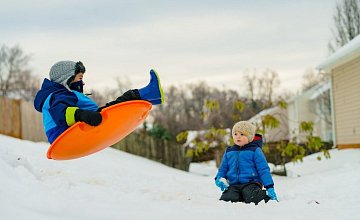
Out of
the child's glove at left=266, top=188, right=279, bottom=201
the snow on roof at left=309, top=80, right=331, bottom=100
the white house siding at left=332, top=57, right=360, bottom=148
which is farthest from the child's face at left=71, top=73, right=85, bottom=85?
the snow on roof at left=309, top=80, right=331, bottom=100

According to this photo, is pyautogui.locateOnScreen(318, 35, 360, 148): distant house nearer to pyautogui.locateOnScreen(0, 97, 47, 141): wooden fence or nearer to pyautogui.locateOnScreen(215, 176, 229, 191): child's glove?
pyautogui.locateOnScreen(0, 97, 47, 141): wooden fence

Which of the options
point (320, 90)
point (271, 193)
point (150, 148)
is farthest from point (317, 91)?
point (271, 193)

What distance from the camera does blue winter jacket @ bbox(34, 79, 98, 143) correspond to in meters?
4.17

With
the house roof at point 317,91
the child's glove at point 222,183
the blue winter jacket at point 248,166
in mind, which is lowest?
the child's glove at point 222,183

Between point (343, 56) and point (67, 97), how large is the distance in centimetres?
1463

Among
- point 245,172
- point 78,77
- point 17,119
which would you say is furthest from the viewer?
point 17,119

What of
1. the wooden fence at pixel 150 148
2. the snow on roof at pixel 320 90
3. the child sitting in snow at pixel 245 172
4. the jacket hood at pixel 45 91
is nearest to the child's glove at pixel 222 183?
the child sitting in snow at pixel 245 172

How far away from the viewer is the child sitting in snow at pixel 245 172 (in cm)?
559

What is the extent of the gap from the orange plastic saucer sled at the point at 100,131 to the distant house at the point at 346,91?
13157 millimetres

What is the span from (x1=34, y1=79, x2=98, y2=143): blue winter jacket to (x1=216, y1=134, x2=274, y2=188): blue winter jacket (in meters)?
1.99

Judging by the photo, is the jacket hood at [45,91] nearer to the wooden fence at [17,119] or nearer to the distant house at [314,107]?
the wooden fence at [17,119]

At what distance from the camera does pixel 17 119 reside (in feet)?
48.2

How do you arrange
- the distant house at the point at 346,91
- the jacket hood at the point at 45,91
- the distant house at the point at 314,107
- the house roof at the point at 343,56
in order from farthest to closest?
the distant house at the point at 314,107, the distant house at the point at 346,91, the house roof at the point at 343,56, the jacket hood at the point at 45,91

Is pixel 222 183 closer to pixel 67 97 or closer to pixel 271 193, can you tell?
pixel 271 193
